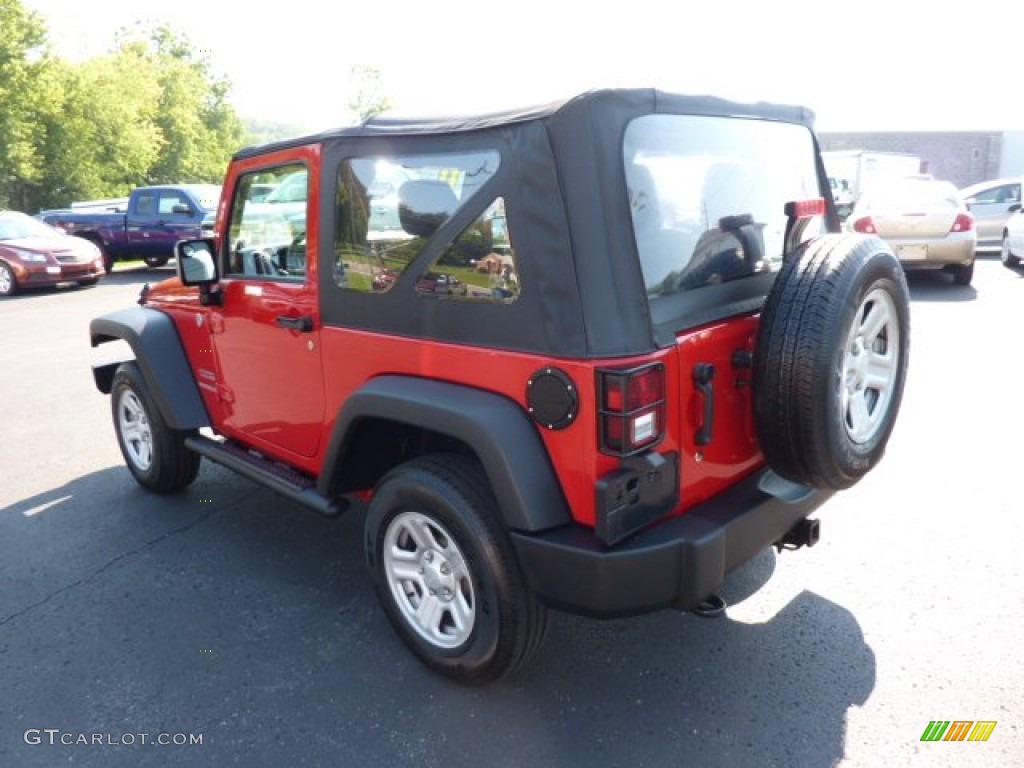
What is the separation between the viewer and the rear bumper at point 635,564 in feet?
7.04

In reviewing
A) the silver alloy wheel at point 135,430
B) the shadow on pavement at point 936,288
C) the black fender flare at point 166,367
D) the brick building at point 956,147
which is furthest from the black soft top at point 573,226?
the brick building at point 956,147

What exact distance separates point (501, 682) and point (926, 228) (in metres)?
9.13

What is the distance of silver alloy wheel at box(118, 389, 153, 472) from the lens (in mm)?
4242

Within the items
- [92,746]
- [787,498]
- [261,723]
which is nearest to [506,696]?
[261,723]

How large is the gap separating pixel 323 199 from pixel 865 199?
9.38 m

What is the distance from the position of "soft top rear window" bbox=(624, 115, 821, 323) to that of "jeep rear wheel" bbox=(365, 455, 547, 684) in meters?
0.84

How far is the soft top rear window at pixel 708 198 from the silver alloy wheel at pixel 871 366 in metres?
0.36

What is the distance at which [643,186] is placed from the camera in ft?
7.45

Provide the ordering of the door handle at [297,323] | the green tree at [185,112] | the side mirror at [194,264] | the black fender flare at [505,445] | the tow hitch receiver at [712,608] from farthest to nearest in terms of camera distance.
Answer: the green tree at [185,112]
the side mirror at [194,264]
the door handle at [297,323]
the tow hitch receiver at [712,608]
the black fender flare at [505,445]

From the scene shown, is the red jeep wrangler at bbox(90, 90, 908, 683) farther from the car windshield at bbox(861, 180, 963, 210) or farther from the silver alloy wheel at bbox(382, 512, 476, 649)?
the car windshield at bbox(861, 180, 963, 210)

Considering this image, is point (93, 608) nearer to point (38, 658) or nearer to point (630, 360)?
point (38, 658)

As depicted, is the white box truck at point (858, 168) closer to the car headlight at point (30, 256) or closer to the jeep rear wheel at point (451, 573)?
the jeep rear wheel at point (451, 573)

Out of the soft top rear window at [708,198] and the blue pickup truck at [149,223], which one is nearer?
the soft top rear window at [708,198]

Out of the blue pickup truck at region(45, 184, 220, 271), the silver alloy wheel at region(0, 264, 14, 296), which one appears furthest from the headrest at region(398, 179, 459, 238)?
the silver alloy wheel at region(0, 264, 14, 296)
